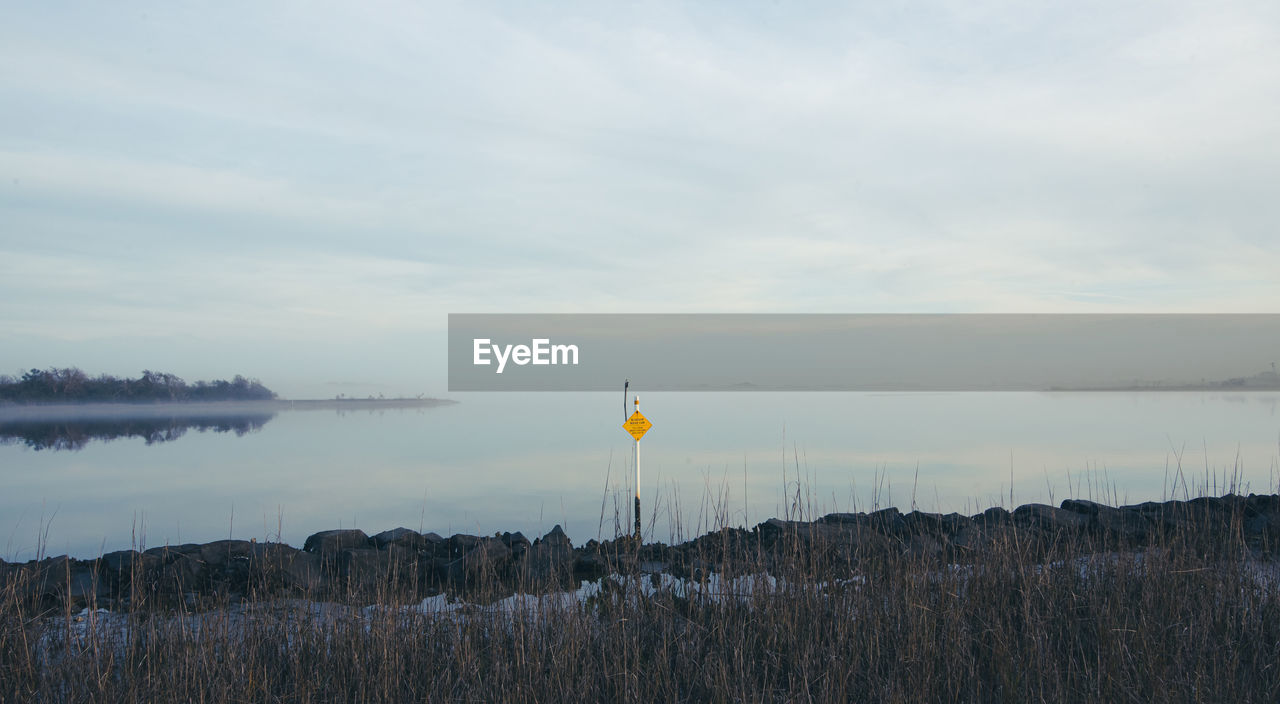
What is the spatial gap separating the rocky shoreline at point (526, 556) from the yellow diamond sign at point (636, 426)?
125 centimetres

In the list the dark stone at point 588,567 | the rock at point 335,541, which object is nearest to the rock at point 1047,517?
the dark stone at point 588,567

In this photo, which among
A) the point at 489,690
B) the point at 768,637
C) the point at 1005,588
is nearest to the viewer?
the point at 489,690

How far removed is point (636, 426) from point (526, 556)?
256 centimetres

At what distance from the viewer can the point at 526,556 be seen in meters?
7.20

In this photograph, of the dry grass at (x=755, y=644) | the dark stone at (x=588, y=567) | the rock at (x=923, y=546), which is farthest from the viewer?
the dark stone at (x=588, y=567)

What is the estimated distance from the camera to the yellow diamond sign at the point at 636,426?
9.34 metres

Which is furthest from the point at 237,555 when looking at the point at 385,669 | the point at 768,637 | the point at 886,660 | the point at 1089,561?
the point at 1089,561

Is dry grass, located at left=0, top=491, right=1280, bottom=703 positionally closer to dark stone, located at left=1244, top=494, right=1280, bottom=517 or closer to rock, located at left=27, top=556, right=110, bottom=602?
rock, located at left=27, top=556, right=110, bottom=602

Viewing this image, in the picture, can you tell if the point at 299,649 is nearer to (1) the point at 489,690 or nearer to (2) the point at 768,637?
(1) the point at 489,690

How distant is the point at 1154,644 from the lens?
5262mm

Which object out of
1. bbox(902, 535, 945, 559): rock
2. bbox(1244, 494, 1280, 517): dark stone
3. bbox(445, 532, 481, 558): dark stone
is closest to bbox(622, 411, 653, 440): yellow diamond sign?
bbox(445, 532, 481, 558): dark stone

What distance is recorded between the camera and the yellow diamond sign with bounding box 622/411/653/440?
9.34 metres

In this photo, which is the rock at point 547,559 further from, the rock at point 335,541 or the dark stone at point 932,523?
the dark stone at point 932,523

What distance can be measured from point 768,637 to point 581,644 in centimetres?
130
